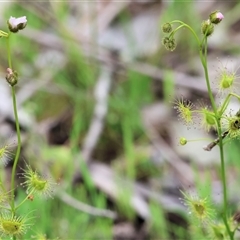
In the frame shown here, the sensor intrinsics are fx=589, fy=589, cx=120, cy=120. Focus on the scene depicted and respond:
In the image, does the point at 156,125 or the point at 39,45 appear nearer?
the point at 156,125

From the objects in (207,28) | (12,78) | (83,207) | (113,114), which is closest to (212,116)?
(207,28)

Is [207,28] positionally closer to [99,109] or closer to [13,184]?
[13,184]

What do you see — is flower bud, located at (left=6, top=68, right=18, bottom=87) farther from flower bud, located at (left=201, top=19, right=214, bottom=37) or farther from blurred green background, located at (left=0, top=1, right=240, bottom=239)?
blurred green background, located at (left=0, top=1, right=240, bottom=239)

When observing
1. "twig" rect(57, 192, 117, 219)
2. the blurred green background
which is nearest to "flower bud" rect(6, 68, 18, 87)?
the blurred green background

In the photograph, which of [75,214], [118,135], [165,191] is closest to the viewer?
A: [75,214]

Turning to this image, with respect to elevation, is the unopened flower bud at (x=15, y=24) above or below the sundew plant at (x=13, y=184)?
above

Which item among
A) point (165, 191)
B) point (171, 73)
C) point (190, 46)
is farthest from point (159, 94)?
point (165, 191)

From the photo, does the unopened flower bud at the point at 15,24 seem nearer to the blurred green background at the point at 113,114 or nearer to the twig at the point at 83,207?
the blurred green background at the point at 113,114

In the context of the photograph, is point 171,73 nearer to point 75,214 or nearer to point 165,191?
point 165,191

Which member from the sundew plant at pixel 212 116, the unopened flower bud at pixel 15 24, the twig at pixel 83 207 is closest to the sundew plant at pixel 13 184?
the unopened flower bud at pixel 15 24
